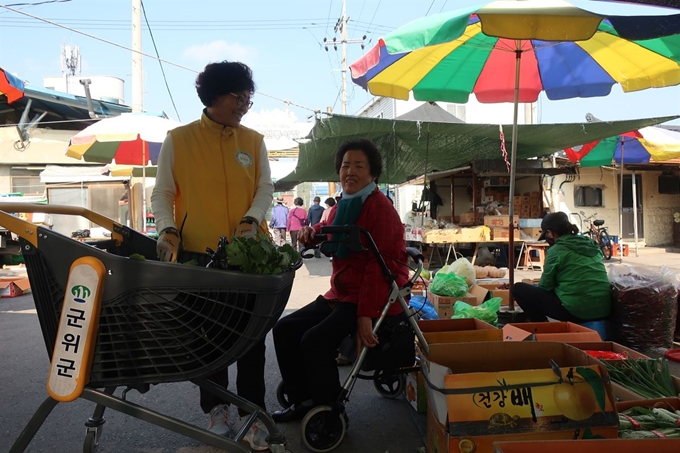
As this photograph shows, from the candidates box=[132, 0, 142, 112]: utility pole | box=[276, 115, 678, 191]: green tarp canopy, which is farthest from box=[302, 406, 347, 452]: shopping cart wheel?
box=[132, 0, 142, 112]: utility pole

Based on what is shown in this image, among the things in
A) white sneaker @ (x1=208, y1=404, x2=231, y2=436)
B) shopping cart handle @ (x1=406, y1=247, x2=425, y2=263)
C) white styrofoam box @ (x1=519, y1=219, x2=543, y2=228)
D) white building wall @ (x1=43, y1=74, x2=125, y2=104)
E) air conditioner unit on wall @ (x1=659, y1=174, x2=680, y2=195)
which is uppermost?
white building wall @ (x1=43, y1=74, x2=125, y2=104)

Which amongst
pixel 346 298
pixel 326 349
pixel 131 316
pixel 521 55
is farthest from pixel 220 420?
pixel 521 55

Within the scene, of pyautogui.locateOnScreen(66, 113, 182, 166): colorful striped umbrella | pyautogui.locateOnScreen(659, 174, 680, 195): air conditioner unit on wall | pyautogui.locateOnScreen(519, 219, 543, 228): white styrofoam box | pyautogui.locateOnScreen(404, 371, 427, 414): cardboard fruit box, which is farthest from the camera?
pyautogui.locateOnScreen(659, 174, 680, 195): air conditioner unit on wall

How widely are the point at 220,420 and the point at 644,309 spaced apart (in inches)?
140

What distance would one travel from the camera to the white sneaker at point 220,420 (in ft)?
7.63

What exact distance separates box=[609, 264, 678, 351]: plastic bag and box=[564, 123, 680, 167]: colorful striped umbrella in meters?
6.28

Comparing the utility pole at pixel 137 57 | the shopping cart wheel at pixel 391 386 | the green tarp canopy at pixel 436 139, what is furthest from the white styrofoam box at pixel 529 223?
the utility pole at pixel 137 57

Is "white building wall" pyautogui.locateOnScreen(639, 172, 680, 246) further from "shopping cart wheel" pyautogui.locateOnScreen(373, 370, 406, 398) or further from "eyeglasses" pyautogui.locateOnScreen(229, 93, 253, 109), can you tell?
"eyeglasses" pyautogui.locateOnScreen(229, 93, 253, 109)

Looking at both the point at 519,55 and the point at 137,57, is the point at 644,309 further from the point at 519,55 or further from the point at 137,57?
the point at 137,57

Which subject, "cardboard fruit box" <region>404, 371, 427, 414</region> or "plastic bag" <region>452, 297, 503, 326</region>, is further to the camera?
"plastic bag" <region>452, 297, 503, 326</region>

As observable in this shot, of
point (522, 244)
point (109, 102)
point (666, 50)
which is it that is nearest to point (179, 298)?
point (666, 50)

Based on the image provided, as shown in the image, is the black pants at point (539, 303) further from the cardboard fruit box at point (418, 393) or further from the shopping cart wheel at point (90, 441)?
the shopping cart wheel at point (90, 441)

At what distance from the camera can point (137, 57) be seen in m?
13.1

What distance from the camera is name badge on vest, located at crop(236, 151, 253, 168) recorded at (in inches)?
98.9
